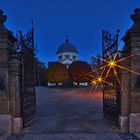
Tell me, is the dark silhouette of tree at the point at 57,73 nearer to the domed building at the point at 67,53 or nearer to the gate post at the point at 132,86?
the gate post at the point at 132,86

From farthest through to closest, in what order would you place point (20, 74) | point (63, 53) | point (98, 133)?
1. point (63, 53)
2. point (20, 74)
3. point (98, 133)

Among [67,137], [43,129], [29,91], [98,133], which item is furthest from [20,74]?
[98,133]

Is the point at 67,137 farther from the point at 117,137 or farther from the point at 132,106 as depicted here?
the point at 132,106

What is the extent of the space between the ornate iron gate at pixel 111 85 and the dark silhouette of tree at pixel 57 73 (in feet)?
59.5

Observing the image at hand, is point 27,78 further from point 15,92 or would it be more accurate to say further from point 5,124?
point 5,124

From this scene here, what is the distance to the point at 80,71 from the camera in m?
27.6

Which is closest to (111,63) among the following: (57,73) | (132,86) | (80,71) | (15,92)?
(132,86)

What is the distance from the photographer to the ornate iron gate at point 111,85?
8.45 m

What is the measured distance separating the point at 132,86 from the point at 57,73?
66.7 ft

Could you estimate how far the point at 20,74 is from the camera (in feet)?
27.1

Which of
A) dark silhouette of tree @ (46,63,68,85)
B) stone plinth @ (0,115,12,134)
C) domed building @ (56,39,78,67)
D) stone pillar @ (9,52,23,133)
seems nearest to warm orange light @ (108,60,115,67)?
stone pillar @ (9,52,23,133)

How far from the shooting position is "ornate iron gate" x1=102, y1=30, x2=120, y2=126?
27.7 ft

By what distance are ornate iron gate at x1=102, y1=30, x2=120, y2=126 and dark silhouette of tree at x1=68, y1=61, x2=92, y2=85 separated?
17.7 meters

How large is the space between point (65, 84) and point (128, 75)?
67.9 feet
